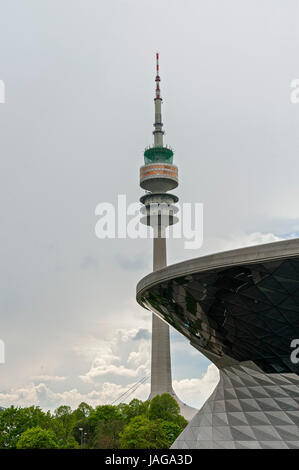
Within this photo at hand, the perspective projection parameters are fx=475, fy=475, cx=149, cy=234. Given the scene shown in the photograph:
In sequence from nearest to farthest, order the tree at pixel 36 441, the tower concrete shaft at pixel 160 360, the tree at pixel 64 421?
the tree at pixel 36 441
the tree at pixel 64 421
the tower concrete shaft at pixel 160 360

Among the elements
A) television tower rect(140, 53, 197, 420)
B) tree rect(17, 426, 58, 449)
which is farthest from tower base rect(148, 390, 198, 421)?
tree rect(17, 426, 58, 449)

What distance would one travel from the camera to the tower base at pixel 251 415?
25.8m

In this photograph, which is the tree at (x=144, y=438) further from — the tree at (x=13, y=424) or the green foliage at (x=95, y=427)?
the tree at (x=13, y=424)

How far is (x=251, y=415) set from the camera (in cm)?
2695

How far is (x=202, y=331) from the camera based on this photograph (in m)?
29.2

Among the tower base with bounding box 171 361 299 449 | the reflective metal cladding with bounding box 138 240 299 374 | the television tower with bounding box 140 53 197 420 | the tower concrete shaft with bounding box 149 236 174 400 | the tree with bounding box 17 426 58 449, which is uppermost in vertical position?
the television tower with bounding box 140 53 197 420

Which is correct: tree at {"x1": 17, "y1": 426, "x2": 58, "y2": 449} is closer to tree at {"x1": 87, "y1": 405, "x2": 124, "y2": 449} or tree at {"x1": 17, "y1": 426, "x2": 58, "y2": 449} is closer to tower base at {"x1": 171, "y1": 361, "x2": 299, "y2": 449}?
tree at {"x1": 87, "y1": 405, "x2": 124, "y2": 449}

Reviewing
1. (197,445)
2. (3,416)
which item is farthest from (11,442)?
(197,445)

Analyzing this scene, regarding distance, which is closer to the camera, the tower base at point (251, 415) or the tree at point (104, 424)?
the tower base at point (251, 415)

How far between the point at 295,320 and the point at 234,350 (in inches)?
215

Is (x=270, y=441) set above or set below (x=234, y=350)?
below

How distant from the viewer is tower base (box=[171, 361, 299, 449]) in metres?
25.8

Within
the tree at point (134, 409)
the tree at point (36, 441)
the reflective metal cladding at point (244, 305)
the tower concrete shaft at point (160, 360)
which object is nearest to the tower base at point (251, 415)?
the reflective metal cladding at point (244, 305)

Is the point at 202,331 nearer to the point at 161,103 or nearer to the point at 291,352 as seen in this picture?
the point at 291,352
